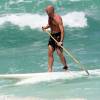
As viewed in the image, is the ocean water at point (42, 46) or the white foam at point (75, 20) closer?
the ocean water at point (42, 46)

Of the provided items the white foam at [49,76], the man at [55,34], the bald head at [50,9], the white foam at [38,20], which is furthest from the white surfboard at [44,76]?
the white foam at [38,20]

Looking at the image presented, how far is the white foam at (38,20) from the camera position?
23.3 meters

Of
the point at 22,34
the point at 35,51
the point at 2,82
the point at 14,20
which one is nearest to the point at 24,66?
the point at 35,51

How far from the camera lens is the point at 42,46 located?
19.8 m

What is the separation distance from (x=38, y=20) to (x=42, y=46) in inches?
158

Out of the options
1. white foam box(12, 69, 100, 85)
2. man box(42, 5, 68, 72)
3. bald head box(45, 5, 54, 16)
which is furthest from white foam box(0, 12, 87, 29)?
white foam box(12, 69, 100, 85)

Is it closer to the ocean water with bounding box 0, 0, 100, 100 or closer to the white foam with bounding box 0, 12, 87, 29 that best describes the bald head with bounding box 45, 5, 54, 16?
the ocean water with bounding box 0, 0, 100, 100

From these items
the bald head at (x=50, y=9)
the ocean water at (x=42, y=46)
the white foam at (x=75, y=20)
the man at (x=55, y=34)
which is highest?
the bald head at (x=50, y=9)

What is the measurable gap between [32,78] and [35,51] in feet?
21.9

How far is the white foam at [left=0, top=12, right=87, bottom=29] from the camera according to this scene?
Answer: 919 inches

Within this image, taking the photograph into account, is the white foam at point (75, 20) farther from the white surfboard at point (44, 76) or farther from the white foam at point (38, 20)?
the white surfboard at point (44, 76)

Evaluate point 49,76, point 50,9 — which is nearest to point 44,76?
point 49,76

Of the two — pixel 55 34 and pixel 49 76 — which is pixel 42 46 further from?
pixel 49 76

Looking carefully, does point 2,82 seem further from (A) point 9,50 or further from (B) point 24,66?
(A) point 9,50
